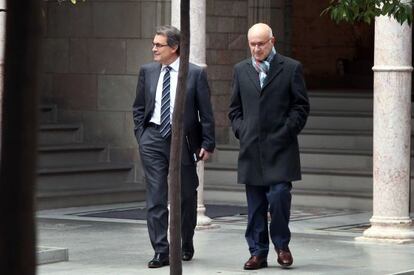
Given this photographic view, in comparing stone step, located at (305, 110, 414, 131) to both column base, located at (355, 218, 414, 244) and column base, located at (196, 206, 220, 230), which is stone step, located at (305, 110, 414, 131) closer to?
column base, located at (196, 206, 220, 230)

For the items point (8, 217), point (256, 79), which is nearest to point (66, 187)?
point (256, 79)

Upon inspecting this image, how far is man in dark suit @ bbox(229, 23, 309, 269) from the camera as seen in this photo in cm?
950

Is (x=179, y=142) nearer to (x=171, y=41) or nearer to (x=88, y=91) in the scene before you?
(x=171, y=41)

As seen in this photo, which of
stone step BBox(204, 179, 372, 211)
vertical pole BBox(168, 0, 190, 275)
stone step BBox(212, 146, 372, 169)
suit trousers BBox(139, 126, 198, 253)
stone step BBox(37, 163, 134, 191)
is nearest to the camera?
vertical pole BBox(168, 0, 190, 275)

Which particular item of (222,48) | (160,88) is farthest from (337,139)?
(160,88)

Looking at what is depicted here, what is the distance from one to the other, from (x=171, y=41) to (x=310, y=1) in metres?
10.0

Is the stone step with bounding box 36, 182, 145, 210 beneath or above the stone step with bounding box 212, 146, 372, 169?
beneath

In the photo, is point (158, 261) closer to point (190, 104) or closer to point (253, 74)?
point (190, 104)

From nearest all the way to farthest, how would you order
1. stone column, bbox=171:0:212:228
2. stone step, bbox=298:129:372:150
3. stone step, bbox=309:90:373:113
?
stone column, bbox=171:0:212:228 → stone step, bbox=298:129:372:150 → stone step, bbox=309:90:373:113

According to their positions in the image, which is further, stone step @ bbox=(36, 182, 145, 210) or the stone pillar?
the stone pillar

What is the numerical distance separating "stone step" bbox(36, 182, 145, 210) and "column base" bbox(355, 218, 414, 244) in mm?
4321

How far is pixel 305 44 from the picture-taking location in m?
19.6

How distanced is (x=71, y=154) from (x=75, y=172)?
0.51m

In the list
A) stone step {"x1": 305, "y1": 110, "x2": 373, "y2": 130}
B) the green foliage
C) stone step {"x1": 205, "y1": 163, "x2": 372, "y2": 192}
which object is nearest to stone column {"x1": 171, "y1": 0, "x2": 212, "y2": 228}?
stone step {"x1": 205, "y1": 163, "x2": 372, "y2": 192}
